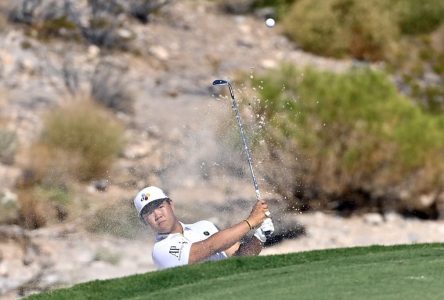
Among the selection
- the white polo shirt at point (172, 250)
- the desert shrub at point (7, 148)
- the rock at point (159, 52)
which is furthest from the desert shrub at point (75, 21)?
the white polo shirt at point (172, 250)

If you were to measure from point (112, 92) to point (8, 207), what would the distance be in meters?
3.05

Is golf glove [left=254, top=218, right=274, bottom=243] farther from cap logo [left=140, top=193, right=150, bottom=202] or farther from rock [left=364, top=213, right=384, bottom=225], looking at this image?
rock [left=364, top=213, right=384, bottom=225]

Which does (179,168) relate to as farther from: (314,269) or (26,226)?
(314,269)

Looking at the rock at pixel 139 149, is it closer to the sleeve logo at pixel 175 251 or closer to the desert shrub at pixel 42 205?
the desert shrub at pixel 42 205

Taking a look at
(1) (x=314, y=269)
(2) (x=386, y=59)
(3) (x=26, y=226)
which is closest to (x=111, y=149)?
(3) (x=26, y=226)

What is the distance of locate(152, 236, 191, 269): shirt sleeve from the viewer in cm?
729

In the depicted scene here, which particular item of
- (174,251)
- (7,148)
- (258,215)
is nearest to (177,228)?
(174,251)

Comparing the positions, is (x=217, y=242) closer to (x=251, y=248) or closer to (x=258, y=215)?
(x=258, y=215)

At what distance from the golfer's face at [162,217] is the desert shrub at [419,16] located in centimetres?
1267

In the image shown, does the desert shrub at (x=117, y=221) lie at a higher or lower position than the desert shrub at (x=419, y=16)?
higher

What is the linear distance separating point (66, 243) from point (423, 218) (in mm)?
3666

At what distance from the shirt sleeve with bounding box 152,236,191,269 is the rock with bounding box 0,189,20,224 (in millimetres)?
5651

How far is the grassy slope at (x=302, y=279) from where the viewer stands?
5645 millimetres

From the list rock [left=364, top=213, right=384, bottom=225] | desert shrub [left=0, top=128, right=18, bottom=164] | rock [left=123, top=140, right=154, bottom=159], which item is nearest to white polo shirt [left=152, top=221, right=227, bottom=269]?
rock [left=364, top=213, right=384, bottom=225]
